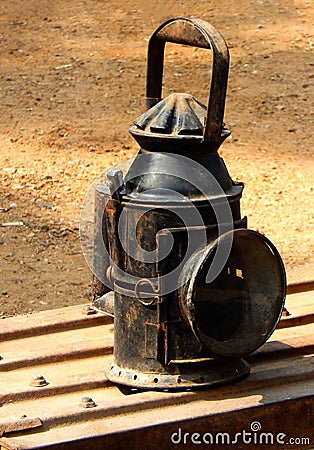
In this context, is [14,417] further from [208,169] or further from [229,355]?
[208,169]

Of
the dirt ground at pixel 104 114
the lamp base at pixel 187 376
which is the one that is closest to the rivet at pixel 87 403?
the lamp base at pixel 187 376

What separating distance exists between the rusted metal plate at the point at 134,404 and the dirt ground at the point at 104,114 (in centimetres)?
96

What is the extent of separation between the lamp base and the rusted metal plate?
3 cm

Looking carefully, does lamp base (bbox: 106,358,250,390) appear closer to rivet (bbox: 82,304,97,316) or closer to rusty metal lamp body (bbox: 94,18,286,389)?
rusty metal lamp body (bbox: 94,18,286,389)

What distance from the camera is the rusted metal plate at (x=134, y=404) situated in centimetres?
266

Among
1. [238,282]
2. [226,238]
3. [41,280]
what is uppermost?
[226,238]

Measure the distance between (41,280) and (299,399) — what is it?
2.40m

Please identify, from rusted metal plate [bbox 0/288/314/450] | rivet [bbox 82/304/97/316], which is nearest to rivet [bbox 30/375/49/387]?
rusted metal plate [bbox 0/288/314/450]

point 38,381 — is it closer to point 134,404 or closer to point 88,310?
point 134,404

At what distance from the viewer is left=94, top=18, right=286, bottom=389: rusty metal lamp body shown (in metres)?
2.82

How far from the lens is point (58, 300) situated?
15.6 feet

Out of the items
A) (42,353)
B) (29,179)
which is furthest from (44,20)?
(42,353)

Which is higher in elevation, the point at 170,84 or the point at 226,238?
the point at 226,238

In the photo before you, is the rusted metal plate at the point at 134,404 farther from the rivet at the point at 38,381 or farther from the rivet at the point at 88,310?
the rivet at the point at 88,310
